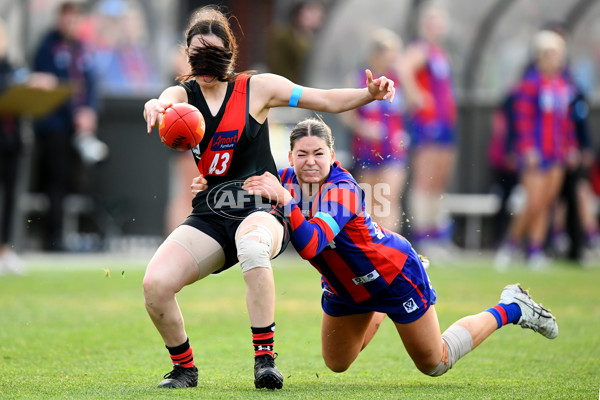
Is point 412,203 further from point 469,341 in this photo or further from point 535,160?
point 469,341

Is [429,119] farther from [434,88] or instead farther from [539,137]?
[539,137]

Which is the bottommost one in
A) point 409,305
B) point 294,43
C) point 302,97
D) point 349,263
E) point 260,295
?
point 409,305

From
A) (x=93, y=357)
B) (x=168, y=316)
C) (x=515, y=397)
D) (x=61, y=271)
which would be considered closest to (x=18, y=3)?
(x=61, y=271)

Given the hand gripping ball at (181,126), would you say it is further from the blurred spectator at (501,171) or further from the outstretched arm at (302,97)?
the blurred spectator at (501,171)

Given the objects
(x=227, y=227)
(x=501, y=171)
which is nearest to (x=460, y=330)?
(x=227, y=227)

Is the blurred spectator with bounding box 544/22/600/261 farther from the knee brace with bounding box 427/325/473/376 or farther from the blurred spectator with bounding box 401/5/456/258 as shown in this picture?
the knee brace with bounding box 427/325/473/376

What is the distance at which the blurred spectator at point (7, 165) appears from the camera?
11273mm

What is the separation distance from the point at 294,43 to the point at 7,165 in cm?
508

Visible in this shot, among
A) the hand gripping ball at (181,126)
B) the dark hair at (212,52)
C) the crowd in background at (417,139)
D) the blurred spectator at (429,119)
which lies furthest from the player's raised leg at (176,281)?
the blurred spectator at (429,119)

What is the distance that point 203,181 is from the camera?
5.30m

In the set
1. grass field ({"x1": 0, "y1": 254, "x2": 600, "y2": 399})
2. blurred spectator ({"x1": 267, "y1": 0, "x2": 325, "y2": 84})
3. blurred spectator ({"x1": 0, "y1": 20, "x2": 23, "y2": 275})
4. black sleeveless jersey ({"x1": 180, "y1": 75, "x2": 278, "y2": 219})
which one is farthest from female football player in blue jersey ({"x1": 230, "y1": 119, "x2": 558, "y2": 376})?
blurred spectator ({"x1": 267, "y1": 0, "x2": 325, "y2": 84})

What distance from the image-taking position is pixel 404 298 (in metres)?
5.30

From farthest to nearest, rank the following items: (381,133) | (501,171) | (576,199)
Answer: (501,171), (576,199), (381,133)

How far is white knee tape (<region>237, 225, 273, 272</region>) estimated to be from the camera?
4.83m
